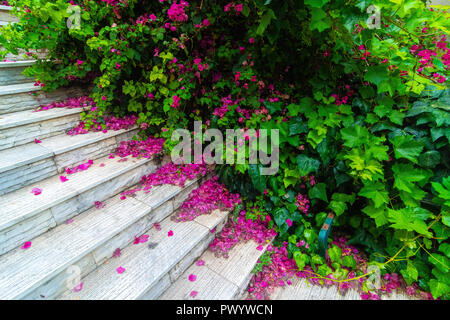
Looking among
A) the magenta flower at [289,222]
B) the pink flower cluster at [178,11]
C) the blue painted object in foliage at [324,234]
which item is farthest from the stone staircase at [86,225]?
the pink flower cluster at [178,11]

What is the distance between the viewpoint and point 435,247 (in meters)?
1.63

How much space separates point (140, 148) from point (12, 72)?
5.29ft

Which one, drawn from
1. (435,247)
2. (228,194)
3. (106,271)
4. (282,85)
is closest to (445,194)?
(435,247)

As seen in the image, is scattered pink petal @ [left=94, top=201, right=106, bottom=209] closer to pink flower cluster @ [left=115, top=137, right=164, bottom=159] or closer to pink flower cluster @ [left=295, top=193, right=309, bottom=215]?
pink flower cluster @ [left=115, top=137, right=164, bottom=159]

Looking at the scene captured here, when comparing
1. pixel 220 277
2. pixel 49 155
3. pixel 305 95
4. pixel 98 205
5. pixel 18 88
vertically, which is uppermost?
pixel 18 88

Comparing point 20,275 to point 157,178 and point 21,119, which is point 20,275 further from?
point 21,119

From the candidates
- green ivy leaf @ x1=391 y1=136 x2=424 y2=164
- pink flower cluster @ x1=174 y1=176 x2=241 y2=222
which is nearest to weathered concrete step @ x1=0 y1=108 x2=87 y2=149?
pink flower cluster @ x1=174 y1=176 x2=241 y2=222

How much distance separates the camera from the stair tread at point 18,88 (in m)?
1.91

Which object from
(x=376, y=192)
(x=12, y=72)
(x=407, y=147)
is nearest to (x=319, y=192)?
Result: (x=376, y=192)

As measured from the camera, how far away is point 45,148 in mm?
1714

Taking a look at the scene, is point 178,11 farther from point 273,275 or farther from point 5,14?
point 5,14

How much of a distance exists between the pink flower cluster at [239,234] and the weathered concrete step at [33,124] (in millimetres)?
1830

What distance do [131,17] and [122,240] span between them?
2.02 m

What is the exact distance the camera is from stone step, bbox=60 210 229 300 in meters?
1.27
